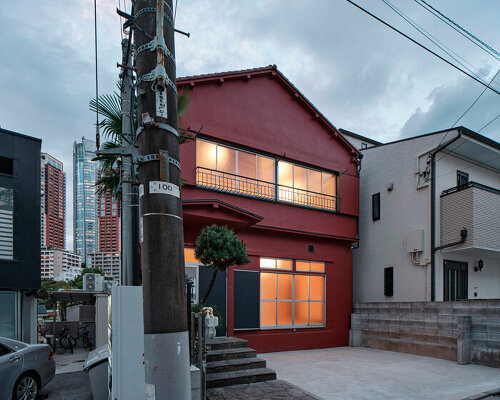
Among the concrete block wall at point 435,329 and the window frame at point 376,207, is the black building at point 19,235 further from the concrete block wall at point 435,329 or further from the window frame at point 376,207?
the window frame at point 376,207

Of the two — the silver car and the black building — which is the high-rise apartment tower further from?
the silver car

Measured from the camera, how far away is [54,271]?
376ft

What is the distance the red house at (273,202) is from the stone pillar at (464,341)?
449 centimetres

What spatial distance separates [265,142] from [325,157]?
3177 mm

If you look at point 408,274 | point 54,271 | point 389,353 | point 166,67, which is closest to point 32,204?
point 166,67

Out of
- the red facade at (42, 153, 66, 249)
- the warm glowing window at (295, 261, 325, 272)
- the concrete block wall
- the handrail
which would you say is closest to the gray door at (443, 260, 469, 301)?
the concrete block wall

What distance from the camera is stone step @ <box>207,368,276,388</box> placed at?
23.8 feet

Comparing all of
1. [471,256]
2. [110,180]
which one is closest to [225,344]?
[110,180]

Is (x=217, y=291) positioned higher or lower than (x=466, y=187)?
lower

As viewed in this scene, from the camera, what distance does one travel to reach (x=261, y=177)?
43.7 feet

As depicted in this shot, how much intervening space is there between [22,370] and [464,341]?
38.0ft

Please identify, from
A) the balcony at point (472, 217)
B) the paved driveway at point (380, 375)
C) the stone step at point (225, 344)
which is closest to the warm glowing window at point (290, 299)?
the paved driveway at point (380, 375)

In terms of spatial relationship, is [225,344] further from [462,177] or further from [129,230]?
[462,177]

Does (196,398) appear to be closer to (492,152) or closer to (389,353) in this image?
(389,353)
